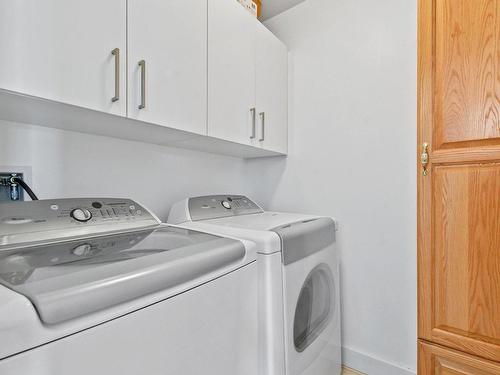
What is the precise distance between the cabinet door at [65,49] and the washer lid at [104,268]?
445 mm

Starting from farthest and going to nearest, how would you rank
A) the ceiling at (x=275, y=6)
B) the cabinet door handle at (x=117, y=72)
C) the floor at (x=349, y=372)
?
the ceiling at (x=275, y=6) < the floor at (x=349, y=372) < the cabinet door handle at (x=117, y=72)

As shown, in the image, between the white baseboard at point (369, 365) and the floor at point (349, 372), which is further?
the floor at point (349, 372)

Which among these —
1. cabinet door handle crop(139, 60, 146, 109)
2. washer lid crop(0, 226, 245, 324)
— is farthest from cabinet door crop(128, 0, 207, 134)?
washer lid crop(0, 226, 245, 324)

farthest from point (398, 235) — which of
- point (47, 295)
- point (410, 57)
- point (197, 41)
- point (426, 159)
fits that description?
point (47, 295)

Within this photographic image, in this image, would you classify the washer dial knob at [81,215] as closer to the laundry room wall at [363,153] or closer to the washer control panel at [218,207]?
the washer control panel at [218,207]

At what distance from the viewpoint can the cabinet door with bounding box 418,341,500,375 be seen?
1120 mm

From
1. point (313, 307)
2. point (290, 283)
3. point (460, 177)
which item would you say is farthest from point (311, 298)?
point (460, 177)

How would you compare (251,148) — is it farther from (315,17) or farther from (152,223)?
(315,17)

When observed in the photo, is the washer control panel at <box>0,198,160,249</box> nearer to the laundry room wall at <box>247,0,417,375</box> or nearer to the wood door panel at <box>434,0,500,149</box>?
the laundry room wall at <box>247,0,417,375</box>

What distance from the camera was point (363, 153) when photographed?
1598mm

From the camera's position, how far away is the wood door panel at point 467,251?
112 centimetres

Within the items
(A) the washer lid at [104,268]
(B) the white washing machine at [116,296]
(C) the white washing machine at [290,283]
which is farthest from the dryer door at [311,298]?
(A) the washer lid at [104,268]

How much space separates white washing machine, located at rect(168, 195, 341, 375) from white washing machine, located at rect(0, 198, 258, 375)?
6 centimetres

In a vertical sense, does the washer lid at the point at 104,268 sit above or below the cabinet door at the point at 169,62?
below
